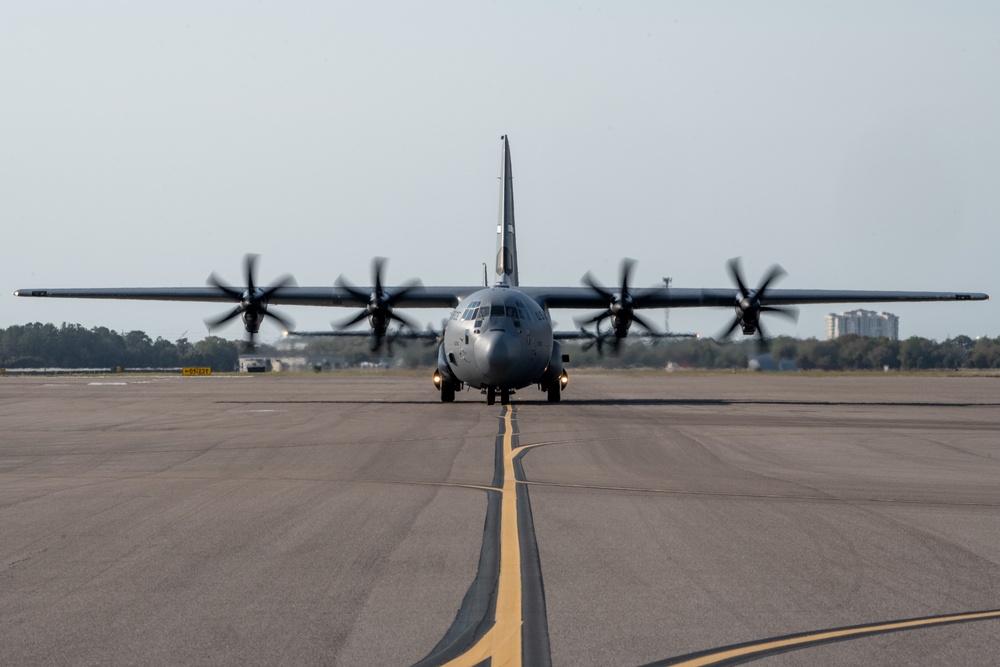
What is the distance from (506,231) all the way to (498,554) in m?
37.4

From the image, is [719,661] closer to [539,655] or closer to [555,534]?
[539,655]

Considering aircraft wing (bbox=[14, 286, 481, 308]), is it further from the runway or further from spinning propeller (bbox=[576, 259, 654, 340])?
the runway

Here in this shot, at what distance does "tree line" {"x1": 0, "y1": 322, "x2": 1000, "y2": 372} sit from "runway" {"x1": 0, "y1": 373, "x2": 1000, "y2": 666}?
58.8m

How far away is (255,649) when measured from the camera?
5887mm

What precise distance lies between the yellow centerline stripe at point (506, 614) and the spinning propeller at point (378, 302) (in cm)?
3053

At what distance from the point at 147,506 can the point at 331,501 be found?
201 cm

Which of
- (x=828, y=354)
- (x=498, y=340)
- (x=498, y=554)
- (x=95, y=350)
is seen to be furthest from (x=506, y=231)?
(x=95, y=350)

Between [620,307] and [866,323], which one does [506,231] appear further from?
[866,323]

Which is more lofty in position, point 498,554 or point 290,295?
point 290,295

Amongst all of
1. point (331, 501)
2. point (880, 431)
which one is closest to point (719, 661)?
point (331, 501)

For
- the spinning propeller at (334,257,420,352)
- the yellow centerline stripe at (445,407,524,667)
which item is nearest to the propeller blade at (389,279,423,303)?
the spinning propeller at (334,257,420,352)

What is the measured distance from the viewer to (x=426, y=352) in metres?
83.2

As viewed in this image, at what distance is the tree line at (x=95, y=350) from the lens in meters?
129

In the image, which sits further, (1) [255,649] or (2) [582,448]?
(2) [582,448]
